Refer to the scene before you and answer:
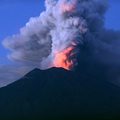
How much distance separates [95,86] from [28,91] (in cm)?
2722

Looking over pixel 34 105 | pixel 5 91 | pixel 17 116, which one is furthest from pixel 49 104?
pixel 5 91

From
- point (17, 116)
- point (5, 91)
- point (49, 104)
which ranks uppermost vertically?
point (5, 91)

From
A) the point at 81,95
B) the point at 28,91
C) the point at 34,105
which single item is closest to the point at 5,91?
the point at 28,91

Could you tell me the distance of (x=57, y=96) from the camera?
470 ft

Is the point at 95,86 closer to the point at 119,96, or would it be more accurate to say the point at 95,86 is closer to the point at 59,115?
the point at 119,96

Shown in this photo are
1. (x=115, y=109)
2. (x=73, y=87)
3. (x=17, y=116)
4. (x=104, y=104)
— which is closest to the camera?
(x=17, y=116)

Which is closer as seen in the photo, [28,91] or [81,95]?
[81,95]

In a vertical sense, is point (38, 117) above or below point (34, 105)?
below

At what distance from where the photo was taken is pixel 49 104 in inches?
5212

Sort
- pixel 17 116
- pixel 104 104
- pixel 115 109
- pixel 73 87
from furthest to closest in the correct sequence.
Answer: pixel 73 87, pixel 104 104, pixel 115 109, pixel 17 116

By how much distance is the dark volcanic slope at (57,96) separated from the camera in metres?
126

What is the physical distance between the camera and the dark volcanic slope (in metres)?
126

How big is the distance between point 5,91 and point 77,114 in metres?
38.4

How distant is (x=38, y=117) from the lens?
395 ft
